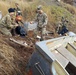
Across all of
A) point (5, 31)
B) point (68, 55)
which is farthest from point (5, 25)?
point (68, 55)

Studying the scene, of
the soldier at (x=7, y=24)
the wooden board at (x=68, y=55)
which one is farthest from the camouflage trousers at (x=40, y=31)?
the wooden board at (x=68, y=55)

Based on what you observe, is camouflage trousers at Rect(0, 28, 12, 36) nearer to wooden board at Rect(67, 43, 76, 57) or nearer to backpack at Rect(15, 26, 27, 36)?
backpack at Rect(15, 26, 27, 36)

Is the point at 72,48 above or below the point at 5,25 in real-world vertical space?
above

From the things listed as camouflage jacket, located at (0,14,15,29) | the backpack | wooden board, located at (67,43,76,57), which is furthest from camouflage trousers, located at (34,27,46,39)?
wooden board, located at (67,43,76,57)

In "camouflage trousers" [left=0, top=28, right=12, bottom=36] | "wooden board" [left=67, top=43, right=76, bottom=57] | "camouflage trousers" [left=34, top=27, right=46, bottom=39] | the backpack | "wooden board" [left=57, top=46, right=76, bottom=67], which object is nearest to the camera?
"wooden board" [left=57, top=46, right=76, bottom=67]

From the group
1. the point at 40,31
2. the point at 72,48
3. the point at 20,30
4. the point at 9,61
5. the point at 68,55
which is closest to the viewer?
the point at 68,55

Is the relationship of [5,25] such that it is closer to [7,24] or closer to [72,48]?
[7,24]

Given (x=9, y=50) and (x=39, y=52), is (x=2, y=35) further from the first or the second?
(x=39, y=52)

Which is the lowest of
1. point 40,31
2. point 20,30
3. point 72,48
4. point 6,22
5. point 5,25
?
point 40,31

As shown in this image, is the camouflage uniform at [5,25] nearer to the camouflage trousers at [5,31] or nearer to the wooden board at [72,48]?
the camouflage trousers at [5,31]

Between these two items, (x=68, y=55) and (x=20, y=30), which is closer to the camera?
(x=68, y=55)

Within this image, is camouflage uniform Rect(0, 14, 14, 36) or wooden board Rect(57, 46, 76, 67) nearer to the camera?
wooden board Rect(57, 46, 76, 67)

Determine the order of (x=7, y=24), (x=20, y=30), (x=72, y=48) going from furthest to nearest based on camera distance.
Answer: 1. (x=20, y=30)
2. (x=7, y=24)
3. (x=72, y=48)

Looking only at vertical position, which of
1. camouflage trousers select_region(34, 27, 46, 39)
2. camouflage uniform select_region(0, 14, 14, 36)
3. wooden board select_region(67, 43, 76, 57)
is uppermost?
wooden board select_region(67, 43, 76, 57)
